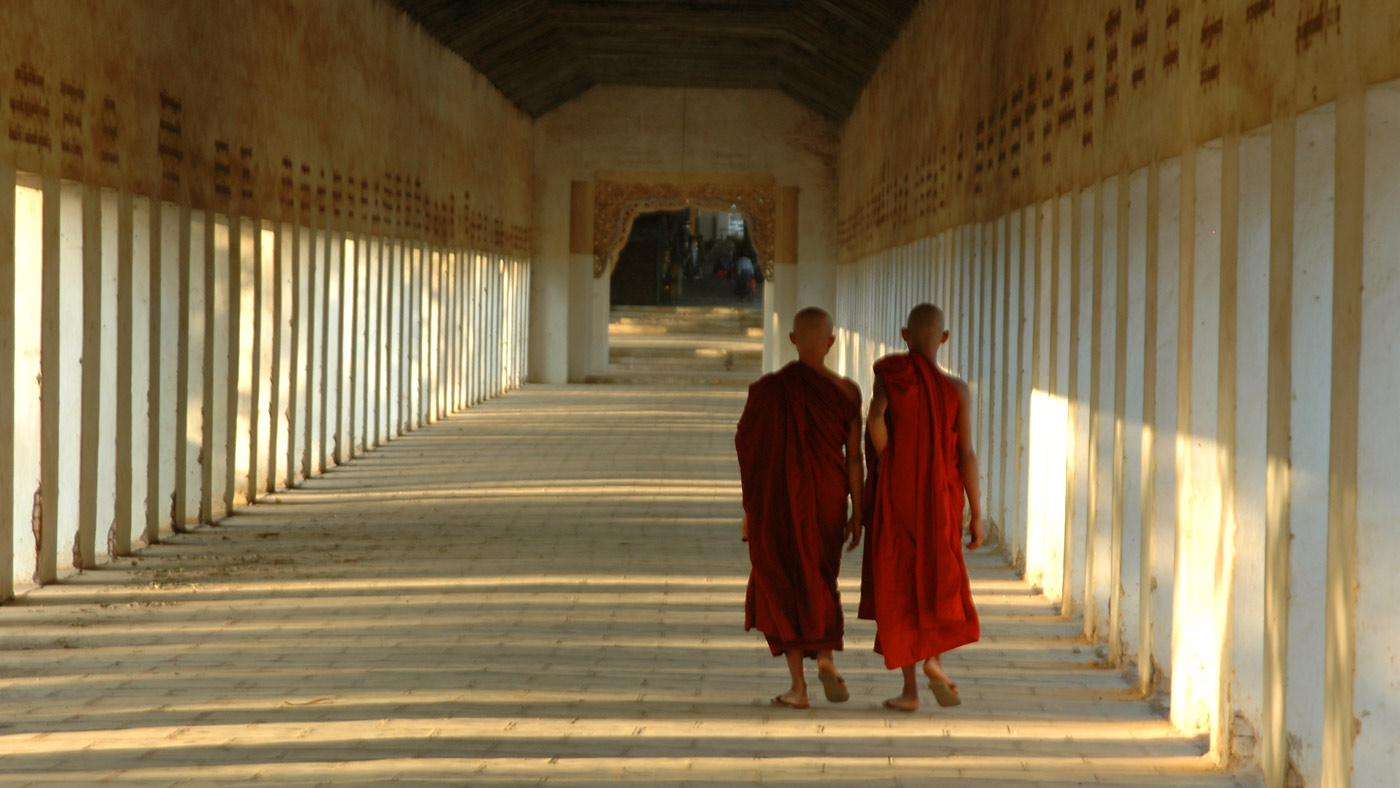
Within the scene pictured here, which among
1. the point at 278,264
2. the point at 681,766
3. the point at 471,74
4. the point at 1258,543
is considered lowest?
the point at 681,766

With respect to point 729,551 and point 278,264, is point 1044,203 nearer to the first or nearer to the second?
point 729,551

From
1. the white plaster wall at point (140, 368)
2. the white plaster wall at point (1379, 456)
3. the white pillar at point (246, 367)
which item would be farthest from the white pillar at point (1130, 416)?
the white pillar at point (246, 367)

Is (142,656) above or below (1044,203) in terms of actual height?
below

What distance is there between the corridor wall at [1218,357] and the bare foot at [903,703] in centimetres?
95

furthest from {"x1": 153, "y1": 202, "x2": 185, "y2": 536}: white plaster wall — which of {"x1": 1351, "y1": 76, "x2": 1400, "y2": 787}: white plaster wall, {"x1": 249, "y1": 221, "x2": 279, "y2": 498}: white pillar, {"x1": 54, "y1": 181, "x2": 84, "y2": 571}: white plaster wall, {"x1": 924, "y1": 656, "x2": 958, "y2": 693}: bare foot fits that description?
{"x1": 1351, "y1": 76, "x2": 1400, "y2": 787}: white plaster wall

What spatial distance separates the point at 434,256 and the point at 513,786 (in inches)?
617

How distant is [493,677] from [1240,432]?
122 inches

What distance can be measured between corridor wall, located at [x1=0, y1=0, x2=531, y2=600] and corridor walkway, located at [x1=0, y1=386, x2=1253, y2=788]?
2.19 feet

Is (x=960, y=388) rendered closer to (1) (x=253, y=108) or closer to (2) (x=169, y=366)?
(2) (x=169, y=366)

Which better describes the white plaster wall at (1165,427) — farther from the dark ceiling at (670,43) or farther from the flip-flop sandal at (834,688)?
the dark ceiling at (670,43)

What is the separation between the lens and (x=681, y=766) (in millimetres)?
5141

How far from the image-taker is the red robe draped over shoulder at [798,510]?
5.95 metres

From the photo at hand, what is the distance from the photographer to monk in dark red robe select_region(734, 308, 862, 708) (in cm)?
596

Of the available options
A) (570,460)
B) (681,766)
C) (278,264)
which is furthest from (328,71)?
(681,766)
